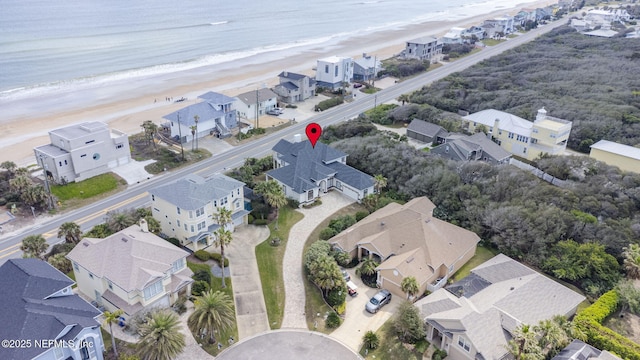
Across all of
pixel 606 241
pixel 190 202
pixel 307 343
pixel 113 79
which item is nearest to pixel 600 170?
pixel 606 241

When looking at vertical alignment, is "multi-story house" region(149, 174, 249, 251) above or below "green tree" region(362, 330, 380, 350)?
above

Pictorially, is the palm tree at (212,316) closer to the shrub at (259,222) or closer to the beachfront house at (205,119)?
the shrub at (259,222)

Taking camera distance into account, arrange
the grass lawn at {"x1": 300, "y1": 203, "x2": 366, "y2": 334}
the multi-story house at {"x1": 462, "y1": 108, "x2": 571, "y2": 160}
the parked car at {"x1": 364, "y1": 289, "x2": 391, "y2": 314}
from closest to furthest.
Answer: the grass lawn at {"x1": 300, "y1": 203, "x2": 366, "y2": 334} → the parked car at {"x1": 364, "y1": 289, "x2": 391, "y2": 314} → the multi-story house at {"x1": 462, "y1": 108, "x2": 571, "y2": 160}

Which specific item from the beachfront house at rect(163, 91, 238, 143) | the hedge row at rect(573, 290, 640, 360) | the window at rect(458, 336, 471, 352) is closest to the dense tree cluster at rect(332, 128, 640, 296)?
the hedge row at rect(573, 290, 640, 360)

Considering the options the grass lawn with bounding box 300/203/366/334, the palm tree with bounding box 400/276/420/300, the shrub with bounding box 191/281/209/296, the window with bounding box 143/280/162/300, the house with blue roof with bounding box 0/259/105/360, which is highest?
the house with blue roof with bounding box 0/259/105/360

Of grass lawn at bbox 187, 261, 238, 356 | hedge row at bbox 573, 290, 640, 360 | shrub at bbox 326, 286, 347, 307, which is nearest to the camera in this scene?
hedge row at bbox 573, 290, 640, 360

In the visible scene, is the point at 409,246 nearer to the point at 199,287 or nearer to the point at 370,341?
the point at 370,341

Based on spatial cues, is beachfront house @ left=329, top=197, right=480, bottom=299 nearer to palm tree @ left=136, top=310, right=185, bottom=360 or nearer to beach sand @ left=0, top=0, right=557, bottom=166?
palm tree @ left=136, top=310, right=185, bottom=360
